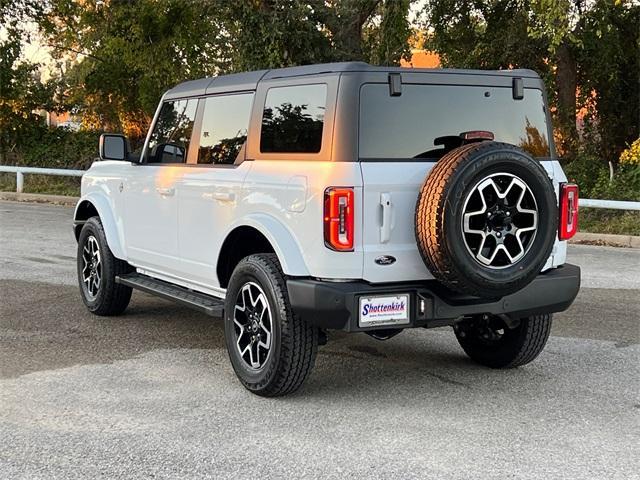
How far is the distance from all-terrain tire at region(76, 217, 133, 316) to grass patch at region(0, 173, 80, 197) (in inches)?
513

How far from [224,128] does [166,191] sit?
0.75 metres

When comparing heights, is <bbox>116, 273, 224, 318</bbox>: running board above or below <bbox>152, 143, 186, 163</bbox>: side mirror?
below

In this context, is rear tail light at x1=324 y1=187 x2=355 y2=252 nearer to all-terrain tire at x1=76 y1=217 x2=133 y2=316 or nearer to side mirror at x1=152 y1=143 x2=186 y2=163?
side mirror at x1=152 y1=143 x2=186 y2=163

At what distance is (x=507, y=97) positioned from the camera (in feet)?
17.0

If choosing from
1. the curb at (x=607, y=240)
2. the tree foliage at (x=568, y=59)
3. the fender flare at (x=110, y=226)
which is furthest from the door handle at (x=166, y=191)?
the tree foliage at (x=568, y=59)

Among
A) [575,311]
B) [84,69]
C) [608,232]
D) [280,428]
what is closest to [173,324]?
[280,428]

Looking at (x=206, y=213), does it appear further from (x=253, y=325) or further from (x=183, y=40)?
(x=183, y=40)

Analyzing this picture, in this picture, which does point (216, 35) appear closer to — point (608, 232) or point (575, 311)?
point (608, 232)

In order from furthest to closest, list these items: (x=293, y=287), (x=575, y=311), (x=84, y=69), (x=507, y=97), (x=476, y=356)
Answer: (x=84, y=69), (x=575, y=311), (x=476, y=356), (x=507, y=97), (x=293, y=287)

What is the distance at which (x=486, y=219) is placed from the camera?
4.56 metres

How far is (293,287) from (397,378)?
1.23m

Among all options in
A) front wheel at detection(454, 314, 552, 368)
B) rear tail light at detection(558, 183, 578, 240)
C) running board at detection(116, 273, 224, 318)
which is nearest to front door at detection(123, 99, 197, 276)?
running board at detection(116, 273, 224, 318)

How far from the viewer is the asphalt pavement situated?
154 inches

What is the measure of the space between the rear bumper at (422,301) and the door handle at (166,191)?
1726mm
